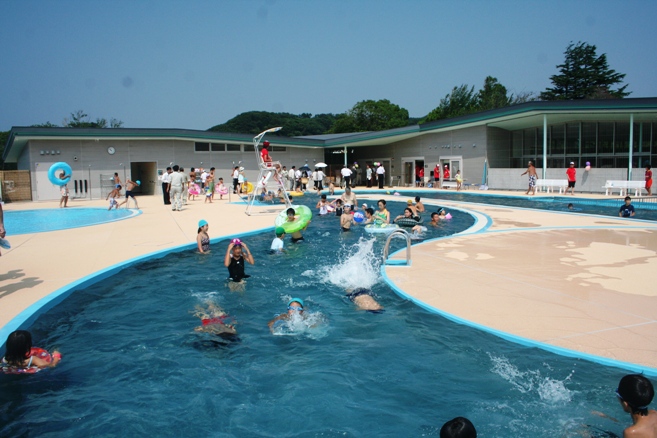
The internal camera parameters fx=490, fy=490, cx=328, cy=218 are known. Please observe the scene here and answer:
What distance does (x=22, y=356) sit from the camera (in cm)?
480

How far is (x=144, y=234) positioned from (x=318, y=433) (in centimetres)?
959

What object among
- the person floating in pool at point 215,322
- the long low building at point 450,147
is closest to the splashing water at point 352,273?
the person floating in pool at point 215,322

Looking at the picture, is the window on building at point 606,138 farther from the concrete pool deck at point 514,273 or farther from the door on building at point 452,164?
the concrete pool deck at point 514,273

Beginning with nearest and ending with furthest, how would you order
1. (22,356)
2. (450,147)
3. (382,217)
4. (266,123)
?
(22,356) → (382,217) → (450,147) → (266,123)

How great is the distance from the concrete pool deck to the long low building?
38.2ft

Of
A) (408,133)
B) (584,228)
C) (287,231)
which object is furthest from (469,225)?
(408,133)

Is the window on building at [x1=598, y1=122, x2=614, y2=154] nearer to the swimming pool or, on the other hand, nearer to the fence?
the swimming pool

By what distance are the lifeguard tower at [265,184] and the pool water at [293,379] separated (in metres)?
8.45

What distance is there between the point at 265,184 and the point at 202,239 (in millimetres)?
7309

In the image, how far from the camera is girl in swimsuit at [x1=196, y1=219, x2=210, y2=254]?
10038mm

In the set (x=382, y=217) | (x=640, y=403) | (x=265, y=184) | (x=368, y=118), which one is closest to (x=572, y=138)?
(x=382, y=217)

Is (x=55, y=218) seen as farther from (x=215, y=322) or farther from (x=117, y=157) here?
(x=215, y=322)

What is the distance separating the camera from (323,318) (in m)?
6.47

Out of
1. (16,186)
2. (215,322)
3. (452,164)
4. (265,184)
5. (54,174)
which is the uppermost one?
(452,164)
